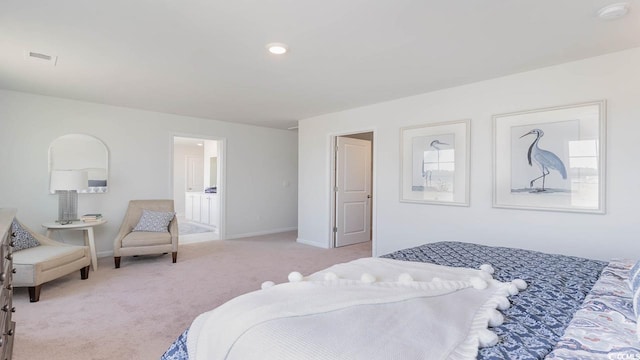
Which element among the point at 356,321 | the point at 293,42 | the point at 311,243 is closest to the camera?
the point at 356,321

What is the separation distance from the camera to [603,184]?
2.76 m

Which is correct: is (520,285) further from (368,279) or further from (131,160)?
(131,160)

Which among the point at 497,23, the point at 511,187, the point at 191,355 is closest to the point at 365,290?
the point at 191,355

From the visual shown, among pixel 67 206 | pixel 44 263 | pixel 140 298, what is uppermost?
pixel 67 206

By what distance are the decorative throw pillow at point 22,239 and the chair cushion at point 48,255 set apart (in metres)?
0.07

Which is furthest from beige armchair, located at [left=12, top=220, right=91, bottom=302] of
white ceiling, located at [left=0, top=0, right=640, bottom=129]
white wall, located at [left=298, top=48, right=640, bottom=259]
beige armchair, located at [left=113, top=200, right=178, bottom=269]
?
white wall, located at [left=298, top=48, right=640, bottom=259]

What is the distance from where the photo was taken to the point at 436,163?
3.86 metres

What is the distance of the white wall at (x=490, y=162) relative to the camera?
2.69 meters

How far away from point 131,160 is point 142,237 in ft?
4.56

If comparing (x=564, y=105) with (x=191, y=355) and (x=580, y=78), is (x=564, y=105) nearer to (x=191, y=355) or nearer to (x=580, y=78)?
(x=580, y=78)

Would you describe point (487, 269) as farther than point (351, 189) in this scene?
No

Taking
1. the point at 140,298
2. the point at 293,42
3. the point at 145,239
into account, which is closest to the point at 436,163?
the point at 293,42

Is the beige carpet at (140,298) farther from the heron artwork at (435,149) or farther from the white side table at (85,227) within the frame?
the heron artwork at (435,149)

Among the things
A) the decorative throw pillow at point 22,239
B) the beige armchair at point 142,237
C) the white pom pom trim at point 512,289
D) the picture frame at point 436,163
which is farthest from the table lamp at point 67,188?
the white pom pom trim at point 512,289
